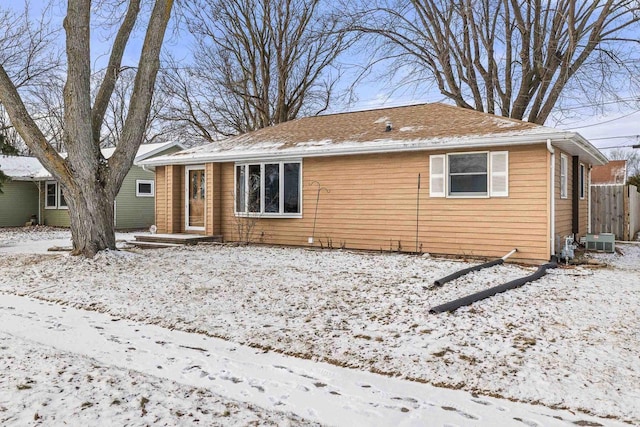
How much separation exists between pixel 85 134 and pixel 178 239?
12.8 feet

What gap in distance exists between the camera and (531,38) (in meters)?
15.2

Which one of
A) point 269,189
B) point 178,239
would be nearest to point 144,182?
point 178,239

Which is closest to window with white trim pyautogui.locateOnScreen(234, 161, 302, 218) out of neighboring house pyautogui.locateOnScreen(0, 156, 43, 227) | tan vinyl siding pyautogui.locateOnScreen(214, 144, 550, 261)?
tan vinyl siding pyautogui.locateOnScreen(214, 144, 550, 261)

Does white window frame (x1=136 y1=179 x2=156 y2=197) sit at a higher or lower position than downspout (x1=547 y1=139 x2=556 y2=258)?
higher

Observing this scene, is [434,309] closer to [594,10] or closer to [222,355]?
[222,355]

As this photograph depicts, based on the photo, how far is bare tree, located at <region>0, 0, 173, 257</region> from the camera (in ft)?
27.9

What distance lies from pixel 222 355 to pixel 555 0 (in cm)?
1605

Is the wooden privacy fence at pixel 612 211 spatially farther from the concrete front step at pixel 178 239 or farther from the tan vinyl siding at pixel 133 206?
the tan vinyl siding at pixel 133 206

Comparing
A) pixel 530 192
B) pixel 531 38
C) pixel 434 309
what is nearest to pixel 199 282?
pixel 434 309

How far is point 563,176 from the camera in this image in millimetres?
10141

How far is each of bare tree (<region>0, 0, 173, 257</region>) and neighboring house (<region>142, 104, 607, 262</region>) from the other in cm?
330

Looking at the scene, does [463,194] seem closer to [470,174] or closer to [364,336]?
[470,174]

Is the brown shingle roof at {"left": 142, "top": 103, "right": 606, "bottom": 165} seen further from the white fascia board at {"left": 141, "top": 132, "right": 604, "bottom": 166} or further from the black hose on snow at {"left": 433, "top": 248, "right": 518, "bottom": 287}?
the black hose on snow at {"left": 433, "top": 248, "right": 518, "bottom": 287}

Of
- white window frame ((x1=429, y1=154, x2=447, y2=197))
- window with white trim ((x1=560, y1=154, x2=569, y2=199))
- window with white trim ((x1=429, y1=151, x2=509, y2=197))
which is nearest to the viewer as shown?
window with white trim ((x1=429, y1=151, x2=509, y2=197))
